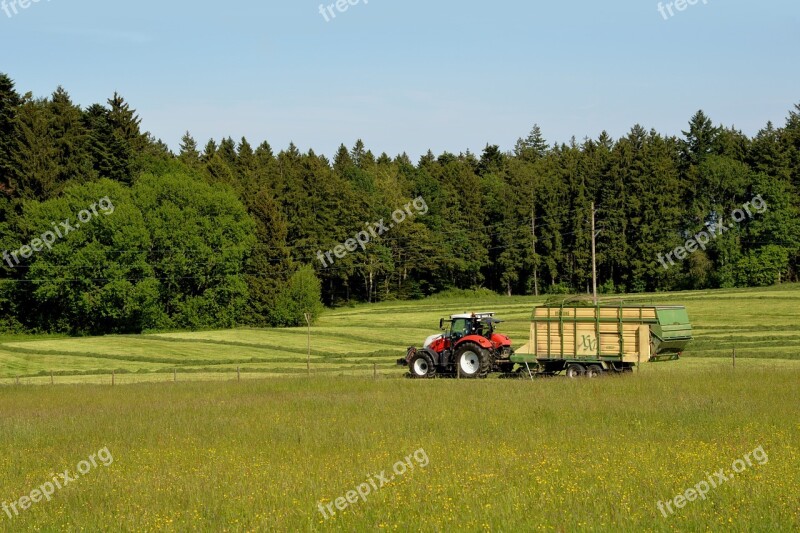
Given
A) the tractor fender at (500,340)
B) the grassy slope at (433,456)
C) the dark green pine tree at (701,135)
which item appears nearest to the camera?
the grassy slope at (433,456)

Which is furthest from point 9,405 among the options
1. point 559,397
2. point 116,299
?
point 116,299

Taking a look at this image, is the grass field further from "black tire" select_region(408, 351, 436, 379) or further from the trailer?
"black tire" select_region(408, 351, 436, 379)

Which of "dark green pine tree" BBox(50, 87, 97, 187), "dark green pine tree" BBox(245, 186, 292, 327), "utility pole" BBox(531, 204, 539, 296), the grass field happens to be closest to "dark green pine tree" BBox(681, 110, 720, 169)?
"utility pole" BBox(531, 204, 539, 296)

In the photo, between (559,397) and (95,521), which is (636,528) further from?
(559,397)

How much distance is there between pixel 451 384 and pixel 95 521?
19.0m

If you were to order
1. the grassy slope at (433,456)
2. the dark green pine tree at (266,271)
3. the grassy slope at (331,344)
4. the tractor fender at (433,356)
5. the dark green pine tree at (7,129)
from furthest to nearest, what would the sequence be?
1. the dark green pine tree at (266,271)
2. the dark green pine tree at (7,129)
3. the grassy slope at (331,344)
4. the tractor fender at (433,356)
5. the grassy slope at (433,456)

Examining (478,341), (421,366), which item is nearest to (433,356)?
(421,366)

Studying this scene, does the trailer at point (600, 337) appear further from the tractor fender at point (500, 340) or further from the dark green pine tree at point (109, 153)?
the dark green pine tree at point (109, 153)

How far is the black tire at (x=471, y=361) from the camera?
33875mm

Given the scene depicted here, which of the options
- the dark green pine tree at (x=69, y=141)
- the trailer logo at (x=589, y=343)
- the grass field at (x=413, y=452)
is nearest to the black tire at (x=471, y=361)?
the grass field at (x=413, y=452)

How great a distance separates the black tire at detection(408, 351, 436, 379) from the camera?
3512 centimetres

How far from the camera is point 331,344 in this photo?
61188mm

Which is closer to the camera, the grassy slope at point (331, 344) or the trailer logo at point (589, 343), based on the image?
the trailer logo at point (589, 343)

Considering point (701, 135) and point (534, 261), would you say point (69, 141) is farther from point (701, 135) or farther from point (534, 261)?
point (701, 135)
